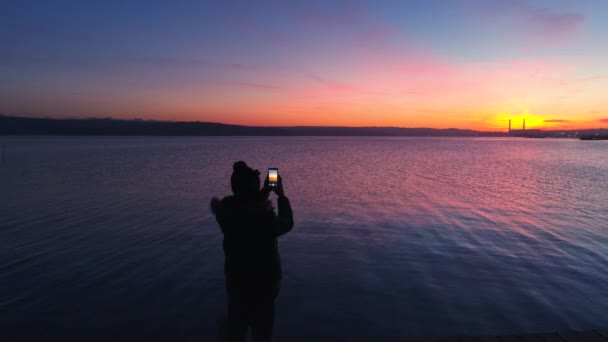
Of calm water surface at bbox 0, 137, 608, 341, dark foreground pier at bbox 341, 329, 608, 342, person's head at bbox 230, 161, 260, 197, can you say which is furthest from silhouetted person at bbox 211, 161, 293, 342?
dark foreground pier at bbox 341, 329, 608, 342

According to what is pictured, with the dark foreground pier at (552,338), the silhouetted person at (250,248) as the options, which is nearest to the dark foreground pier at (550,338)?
the dark foreground pier at (552,338)

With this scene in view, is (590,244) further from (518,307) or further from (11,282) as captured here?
(11,282)

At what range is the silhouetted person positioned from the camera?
388 cm

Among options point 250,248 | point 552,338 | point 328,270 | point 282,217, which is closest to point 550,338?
point 552,338

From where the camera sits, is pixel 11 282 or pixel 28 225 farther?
pixel 28 225

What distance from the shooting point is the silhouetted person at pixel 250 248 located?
3.88 metres

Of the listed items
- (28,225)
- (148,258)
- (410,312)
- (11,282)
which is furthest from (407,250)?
(28,225)

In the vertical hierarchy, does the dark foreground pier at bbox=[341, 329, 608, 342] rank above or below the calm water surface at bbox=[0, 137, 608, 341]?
above

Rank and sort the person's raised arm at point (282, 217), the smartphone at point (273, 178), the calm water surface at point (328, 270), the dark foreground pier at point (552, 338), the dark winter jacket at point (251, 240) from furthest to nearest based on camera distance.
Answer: the calm water surface at point (328, 270), the dark foreground pier at point (552, 338), the smartphone at point (273, 178), the person's raised arm at point (282, 217), the dark winter jacket at point (251, 240)

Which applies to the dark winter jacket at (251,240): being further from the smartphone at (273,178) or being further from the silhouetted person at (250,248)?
the smartphone at (273,178)

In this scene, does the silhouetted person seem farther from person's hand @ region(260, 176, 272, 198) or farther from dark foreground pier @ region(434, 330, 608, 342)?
dark foreground pier @ region(434, 330, 608, 342)

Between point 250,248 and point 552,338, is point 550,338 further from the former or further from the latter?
point 250,248

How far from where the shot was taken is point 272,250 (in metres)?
4.07

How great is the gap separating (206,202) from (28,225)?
25.2ft
